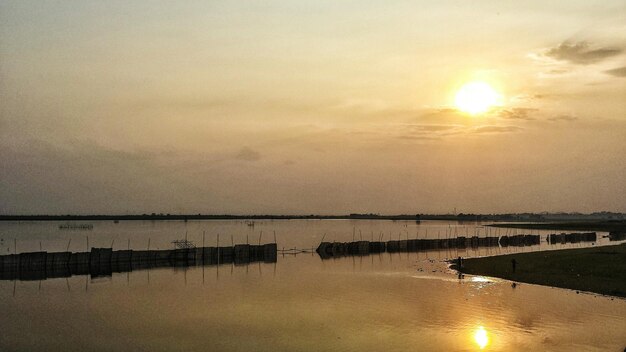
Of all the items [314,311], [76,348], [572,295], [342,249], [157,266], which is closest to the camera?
[76,348]

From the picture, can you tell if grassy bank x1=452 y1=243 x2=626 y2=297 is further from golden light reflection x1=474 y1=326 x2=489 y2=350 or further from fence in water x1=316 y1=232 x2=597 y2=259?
fence in water x1=316 y1=232 x2=597 y2=259

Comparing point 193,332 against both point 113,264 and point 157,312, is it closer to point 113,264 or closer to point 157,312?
point 157,312

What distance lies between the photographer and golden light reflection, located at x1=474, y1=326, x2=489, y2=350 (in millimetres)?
25233

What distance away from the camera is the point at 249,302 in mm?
38625

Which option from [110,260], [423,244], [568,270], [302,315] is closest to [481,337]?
[302,315]

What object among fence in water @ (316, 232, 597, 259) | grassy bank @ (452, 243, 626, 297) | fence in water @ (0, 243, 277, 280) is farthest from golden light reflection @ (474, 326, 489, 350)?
fence in water @ (316, 232, 597, 259)

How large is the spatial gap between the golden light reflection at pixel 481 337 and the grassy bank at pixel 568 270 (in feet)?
45.9

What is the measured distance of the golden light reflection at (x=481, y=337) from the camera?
82.8ft

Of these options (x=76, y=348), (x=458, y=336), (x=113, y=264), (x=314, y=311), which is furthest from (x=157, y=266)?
(x=458, y=336)

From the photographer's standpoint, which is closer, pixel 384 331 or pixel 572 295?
pixel 384 331

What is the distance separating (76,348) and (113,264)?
34.9 metres

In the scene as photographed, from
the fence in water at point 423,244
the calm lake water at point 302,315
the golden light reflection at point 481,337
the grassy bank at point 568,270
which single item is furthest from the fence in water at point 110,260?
the golden light reflection at point 481,337

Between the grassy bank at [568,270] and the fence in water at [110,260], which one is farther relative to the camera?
the fence in water at [110,260]

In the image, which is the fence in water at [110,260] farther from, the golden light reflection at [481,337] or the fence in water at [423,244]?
the golden light reflection at [481,337]
